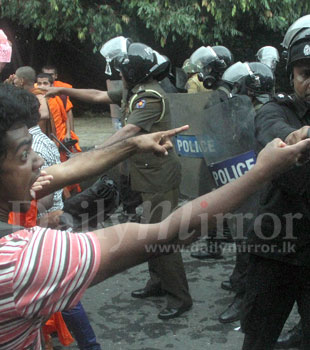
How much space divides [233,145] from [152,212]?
31.1 inches

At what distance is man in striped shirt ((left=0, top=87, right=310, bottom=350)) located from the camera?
1.29m

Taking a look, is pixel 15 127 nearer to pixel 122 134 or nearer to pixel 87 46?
pixel 122 134

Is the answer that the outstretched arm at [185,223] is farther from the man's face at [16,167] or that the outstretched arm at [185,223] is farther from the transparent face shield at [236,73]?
the transparent face shield at [236,73]

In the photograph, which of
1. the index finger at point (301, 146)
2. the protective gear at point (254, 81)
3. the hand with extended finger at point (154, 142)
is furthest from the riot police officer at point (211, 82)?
the index finger at point (301, 146)

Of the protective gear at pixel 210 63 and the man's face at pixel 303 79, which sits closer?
the man's face at pixel 303 79

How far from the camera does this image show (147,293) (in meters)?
4.43

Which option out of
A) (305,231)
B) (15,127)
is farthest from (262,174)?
(305,231)

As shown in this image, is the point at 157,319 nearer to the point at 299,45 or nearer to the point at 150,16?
the point at 299,45

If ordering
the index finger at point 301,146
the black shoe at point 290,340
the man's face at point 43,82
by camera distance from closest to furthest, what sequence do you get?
the index finger at point 301,146
the black shoe at point 290,340
the man's face at point 43,82

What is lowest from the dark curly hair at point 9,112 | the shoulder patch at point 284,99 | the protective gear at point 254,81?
the dark curly hair at point 9,112

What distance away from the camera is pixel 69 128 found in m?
6.96

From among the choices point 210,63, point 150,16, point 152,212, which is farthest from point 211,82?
point 150,16

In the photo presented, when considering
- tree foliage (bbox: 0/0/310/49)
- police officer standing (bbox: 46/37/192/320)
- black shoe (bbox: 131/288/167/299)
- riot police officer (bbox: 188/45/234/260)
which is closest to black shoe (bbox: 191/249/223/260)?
riot police officer (bbox: 188/45/234/260)

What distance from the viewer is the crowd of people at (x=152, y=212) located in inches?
52.7
